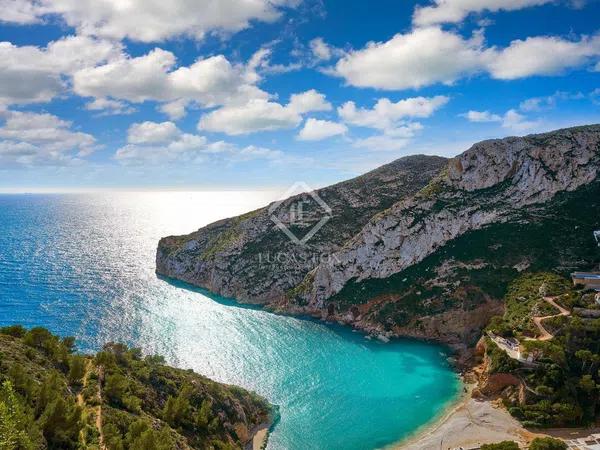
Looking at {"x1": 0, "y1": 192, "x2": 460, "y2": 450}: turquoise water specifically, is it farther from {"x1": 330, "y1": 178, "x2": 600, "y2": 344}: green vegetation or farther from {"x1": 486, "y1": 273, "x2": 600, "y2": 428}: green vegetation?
{"x1": 486, "y1": 273, "x2": 600, "y2": 428}: green vegetation

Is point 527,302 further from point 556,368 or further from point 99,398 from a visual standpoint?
point 99,398

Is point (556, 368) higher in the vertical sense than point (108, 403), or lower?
lower

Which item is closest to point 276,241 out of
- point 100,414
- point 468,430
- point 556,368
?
point 468,430

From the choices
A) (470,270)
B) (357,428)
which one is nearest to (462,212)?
(470,270)

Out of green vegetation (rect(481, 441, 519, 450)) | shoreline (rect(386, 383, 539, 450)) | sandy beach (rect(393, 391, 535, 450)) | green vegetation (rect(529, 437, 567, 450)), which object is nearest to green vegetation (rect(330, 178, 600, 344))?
shoreline (rect(386, 383, 539, 450))

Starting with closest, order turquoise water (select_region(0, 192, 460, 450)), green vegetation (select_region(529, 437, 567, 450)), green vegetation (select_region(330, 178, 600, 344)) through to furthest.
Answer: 1. green vegetation (select_region(529, 437, 567, 450))
2. turquoise water (select_region(0, 192, 460, 450))
3. green vegetation (select_region(330, 178, 600, 344))

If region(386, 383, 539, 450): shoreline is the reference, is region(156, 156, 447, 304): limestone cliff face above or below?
above

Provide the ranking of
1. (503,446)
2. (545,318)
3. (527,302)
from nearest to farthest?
(503,446)
(545,318)
(527,302)
